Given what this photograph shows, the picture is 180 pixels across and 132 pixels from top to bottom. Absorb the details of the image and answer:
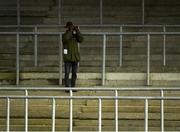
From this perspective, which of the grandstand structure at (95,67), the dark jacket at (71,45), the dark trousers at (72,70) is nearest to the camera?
the grandstand structure at (95,67)

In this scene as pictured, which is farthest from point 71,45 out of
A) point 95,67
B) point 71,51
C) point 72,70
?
point 95,67

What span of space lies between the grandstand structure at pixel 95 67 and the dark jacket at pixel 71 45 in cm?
30

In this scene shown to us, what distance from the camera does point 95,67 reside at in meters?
16.6

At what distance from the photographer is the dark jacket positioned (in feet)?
51.0

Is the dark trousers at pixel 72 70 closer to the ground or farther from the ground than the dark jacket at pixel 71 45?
closer to the ground

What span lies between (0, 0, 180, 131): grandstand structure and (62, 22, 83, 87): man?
28 cm

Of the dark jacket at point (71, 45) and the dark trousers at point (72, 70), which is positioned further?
the dark jacket at point (71, 45)

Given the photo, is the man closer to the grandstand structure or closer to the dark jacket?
the dark jacket

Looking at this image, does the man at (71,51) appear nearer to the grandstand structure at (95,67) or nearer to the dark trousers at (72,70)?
the dark trousers at (72,70)

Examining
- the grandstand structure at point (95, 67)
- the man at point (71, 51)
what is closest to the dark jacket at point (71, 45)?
the man at point (71, 51)

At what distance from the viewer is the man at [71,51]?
50.4ft

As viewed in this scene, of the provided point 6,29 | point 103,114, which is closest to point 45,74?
point 103,114

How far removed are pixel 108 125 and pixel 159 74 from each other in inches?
111

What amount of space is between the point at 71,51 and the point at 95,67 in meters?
1.19
